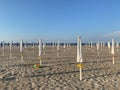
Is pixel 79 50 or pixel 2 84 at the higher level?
pixel 79 50

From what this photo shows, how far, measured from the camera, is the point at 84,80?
1230 centimetres

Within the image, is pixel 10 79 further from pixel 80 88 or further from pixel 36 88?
pixel 80 88

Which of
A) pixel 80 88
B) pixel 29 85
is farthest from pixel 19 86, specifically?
pixel 80 88

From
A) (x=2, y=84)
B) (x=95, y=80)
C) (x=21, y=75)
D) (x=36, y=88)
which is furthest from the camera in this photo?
(x=21, y=75)

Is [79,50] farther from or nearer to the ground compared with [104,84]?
farther from the ground

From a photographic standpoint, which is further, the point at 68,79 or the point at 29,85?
the point at 68,79

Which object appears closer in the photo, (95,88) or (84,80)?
(95,88)

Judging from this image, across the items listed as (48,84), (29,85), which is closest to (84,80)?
(48,84)

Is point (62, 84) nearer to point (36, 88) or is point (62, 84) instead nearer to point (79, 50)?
point (36, 88)

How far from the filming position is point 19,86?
424 inches

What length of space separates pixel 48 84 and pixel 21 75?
301cm

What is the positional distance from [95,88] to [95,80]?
6.24 feet

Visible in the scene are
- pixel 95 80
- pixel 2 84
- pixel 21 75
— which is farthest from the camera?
pixel 21 75

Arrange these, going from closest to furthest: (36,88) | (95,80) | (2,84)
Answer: (36,88), (2,84), (95,80)
